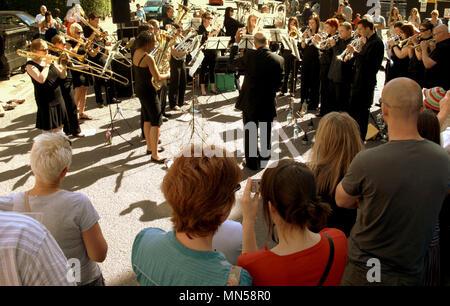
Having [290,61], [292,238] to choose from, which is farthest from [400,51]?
[292,238]

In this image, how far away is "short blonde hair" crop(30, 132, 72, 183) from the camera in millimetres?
2178

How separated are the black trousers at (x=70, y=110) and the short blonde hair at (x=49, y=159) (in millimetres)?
4130

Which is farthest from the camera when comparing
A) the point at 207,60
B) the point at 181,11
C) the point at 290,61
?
the point at 207,60

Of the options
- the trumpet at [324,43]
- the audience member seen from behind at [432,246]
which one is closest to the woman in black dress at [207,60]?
the trumpet at [324,43]

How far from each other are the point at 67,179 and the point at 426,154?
4621mm

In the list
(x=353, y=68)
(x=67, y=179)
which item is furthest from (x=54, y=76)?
(x=353, y=68)

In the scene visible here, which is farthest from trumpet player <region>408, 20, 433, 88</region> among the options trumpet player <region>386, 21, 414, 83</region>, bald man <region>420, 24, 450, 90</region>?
bald man <region>420, 24, 450, 90</region>

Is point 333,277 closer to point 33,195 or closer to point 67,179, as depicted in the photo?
point 33,195

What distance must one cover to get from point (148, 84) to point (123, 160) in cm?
129

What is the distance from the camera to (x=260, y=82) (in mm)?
5172

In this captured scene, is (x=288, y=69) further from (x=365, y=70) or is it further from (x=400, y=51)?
(x=365, y=70)

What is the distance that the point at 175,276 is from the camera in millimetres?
1493

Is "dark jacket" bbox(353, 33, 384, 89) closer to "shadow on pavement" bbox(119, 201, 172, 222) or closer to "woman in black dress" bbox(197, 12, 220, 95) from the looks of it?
"shadow on pavement" bbox(119, 201, 172, 222)

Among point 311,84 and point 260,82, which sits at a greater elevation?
point 260,82
